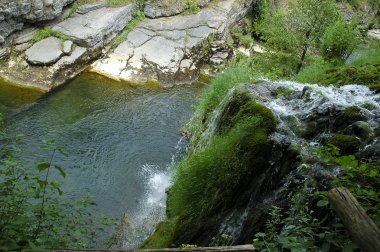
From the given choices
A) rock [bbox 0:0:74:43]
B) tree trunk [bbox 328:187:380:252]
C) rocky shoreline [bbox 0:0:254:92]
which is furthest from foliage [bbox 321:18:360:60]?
tree trunk [bbox 328:187:380:252]

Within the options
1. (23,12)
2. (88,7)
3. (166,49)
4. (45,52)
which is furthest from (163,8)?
(23,12)

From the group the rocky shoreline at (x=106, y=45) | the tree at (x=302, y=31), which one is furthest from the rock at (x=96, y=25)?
the tree at (x=302, y=31)

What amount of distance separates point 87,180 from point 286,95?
504 cm

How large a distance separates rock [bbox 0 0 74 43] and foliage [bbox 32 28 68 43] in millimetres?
492

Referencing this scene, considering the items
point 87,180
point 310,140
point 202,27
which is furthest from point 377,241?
point 202,27

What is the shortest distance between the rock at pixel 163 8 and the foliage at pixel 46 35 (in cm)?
436

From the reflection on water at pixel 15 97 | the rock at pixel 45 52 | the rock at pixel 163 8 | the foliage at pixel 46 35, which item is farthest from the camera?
the rock at pixel 163 8

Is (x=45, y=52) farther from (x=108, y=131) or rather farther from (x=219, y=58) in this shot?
(x=219, y=58)

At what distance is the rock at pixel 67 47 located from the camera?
14.0 metres

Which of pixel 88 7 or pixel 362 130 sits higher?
pixel 362 130

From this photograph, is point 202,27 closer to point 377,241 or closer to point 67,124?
point 67,124

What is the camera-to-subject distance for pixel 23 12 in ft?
45.2

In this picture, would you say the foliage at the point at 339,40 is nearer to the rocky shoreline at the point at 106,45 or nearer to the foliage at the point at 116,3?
the rocky shoreline at the point at 106,45

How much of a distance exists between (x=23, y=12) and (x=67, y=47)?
1.98 meters
